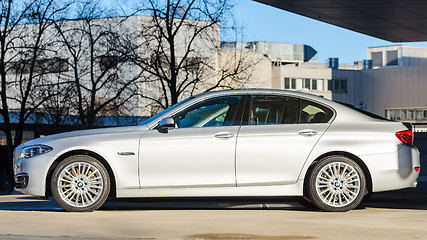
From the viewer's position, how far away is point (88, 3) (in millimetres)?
30453

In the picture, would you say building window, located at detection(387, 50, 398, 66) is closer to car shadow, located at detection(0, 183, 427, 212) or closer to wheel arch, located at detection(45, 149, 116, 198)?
car shadow, located at detection(0, 183, 427, 212)

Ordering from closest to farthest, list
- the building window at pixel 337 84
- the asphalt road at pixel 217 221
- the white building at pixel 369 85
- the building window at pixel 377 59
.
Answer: the asphalt road at pixel 217 221, the white building at pixel 369 85, the building window at pixel 337 84, the building window at pixel 377 59

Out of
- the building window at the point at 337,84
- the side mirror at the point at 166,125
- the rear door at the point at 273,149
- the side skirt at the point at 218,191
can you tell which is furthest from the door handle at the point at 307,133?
the building window at the point at 337,84

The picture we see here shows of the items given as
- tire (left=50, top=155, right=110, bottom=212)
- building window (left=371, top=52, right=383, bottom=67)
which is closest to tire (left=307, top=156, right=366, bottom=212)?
tire (left=50, top=155, right=110, bottom=212)

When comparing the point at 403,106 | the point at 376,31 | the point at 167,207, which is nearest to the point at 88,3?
the point at 376,31

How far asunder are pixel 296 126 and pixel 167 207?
6.49 feet

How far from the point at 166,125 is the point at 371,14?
22.8 metres

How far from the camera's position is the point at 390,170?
949 centimetres

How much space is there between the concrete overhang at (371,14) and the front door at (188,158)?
58.1ft

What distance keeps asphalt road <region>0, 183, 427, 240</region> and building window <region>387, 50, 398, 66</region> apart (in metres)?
117

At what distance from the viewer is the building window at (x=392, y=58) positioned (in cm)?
12531

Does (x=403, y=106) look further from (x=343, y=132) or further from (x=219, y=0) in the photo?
(x=343, y=132)

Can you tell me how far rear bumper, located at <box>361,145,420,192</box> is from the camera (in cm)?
946

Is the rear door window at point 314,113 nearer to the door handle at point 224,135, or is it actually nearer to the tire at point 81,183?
the door handle at point 224,135
